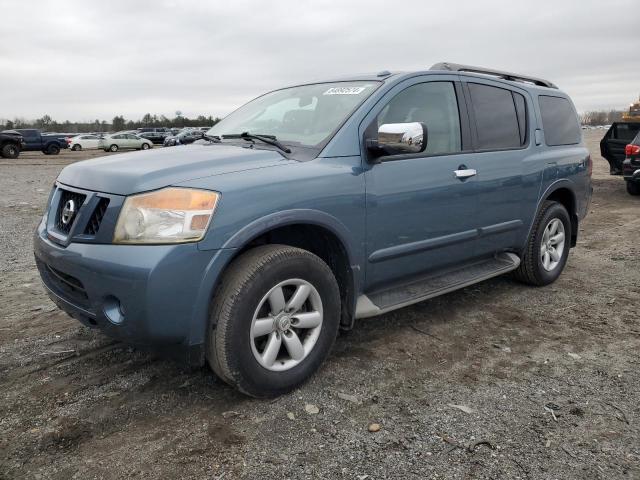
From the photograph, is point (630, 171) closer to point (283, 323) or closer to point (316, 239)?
point (316, 239)

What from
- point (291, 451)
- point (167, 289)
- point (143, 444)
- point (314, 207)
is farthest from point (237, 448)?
point (314, 207)

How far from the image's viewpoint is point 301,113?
3.64 metres

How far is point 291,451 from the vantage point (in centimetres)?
240

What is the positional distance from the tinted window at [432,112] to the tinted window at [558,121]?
1.40 meters

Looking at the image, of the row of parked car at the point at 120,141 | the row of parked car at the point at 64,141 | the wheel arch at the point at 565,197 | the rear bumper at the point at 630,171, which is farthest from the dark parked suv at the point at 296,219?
the row of parked car at the point at 120,141

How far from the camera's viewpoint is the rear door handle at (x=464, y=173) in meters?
3.72

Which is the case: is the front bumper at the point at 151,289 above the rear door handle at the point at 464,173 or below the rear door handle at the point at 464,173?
below

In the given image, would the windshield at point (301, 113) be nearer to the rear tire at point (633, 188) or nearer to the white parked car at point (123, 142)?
the rear tire at point (633, 188)

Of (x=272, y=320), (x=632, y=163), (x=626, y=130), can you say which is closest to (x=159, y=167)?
(x=272, y=320)

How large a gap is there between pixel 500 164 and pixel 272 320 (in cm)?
237

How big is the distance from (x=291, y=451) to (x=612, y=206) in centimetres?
1006

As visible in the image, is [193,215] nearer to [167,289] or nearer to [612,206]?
[167,289]

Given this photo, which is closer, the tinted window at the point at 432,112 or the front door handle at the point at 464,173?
the tinted window at the point at 432,112

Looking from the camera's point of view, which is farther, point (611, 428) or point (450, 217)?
point (450, 217)
